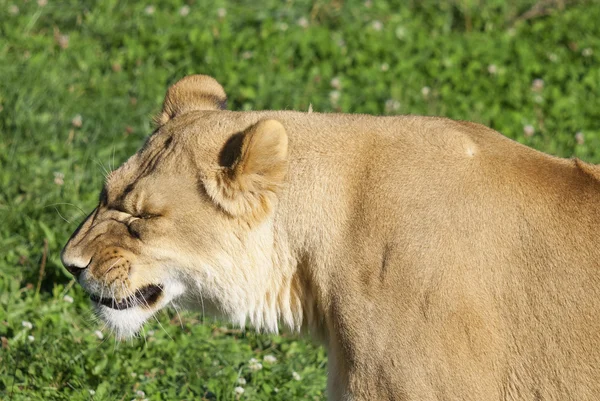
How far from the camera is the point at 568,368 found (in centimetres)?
357

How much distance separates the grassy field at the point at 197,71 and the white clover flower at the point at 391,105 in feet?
0.05

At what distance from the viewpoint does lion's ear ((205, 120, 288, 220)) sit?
146 inches

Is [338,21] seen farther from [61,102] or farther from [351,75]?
[61,102]

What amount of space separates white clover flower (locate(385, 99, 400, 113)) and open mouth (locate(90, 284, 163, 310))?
12.1 feet

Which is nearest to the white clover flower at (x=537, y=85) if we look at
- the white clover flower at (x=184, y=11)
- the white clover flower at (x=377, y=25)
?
the white clover flower at (x=377, y=25)

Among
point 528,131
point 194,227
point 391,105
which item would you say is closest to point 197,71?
point 391,105

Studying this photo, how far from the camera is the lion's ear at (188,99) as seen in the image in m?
4.39

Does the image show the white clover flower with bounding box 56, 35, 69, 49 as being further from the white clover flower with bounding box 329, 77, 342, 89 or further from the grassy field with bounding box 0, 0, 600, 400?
the white clover flower with bounding box 329, 77, 342, 89

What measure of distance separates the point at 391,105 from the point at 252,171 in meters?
3.87

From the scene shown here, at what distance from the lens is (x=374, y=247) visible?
366cm

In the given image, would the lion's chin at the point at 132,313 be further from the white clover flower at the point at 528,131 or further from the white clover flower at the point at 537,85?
the white clover flower at the point at 537,85

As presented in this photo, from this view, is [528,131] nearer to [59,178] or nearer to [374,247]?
[59,178]

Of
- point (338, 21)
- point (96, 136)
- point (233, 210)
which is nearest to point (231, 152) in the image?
point (233, 210)

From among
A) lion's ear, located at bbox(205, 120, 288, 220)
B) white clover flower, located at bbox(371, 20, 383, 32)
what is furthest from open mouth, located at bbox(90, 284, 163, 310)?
white clover flower, located at bbox(371, 20, 383, 32)
